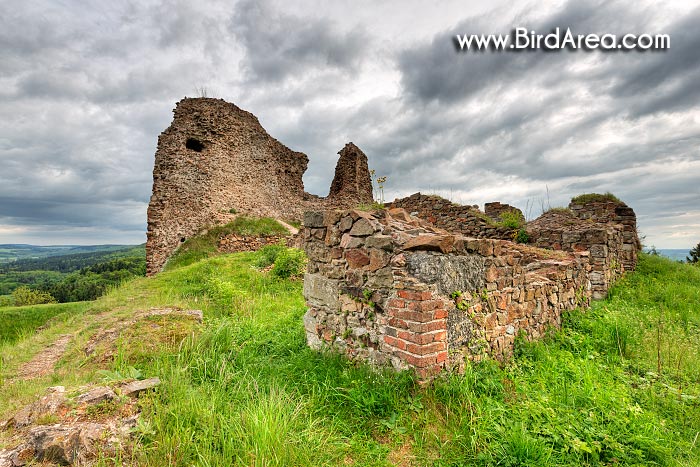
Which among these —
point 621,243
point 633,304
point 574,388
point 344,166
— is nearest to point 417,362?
point 574,388

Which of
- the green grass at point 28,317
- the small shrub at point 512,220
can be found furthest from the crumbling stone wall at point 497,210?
the green grass at point 28,317

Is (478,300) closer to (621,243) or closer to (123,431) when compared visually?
(123,431)

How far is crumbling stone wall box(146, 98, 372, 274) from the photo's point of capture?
15461mm

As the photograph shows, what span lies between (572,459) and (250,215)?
17362mm

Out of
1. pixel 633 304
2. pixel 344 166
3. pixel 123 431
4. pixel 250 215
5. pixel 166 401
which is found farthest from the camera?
pixel 344 166

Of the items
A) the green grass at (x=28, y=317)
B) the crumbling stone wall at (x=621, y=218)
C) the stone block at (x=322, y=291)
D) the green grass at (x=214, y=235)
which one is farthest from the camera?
the green grass at (x=214, y=235)

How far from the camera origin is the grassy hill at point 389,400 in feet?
8.02

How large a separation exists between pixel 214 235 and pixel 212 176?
10.3 ft

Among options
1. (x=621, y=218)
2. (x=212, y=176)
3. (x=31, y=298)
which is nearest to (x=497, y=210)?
(x=621, y=218)

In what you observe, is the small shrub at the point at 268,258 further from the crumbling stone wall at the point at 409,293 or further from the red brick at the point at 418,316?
the red brick at the point at 418,316

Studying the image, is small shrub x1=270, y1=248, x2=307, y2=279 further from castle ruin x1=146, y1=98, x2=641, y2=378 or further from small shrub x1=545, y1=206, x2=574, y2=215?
small shrub x1=545, y1=206, x2=574, y2=215

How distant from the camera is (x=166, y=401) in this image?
9.43 feet

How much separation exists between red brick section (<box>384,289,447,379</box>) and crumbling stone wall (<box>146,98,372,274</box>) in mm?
15001

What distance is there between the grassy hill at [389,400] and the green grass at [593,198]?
819 centimetres
